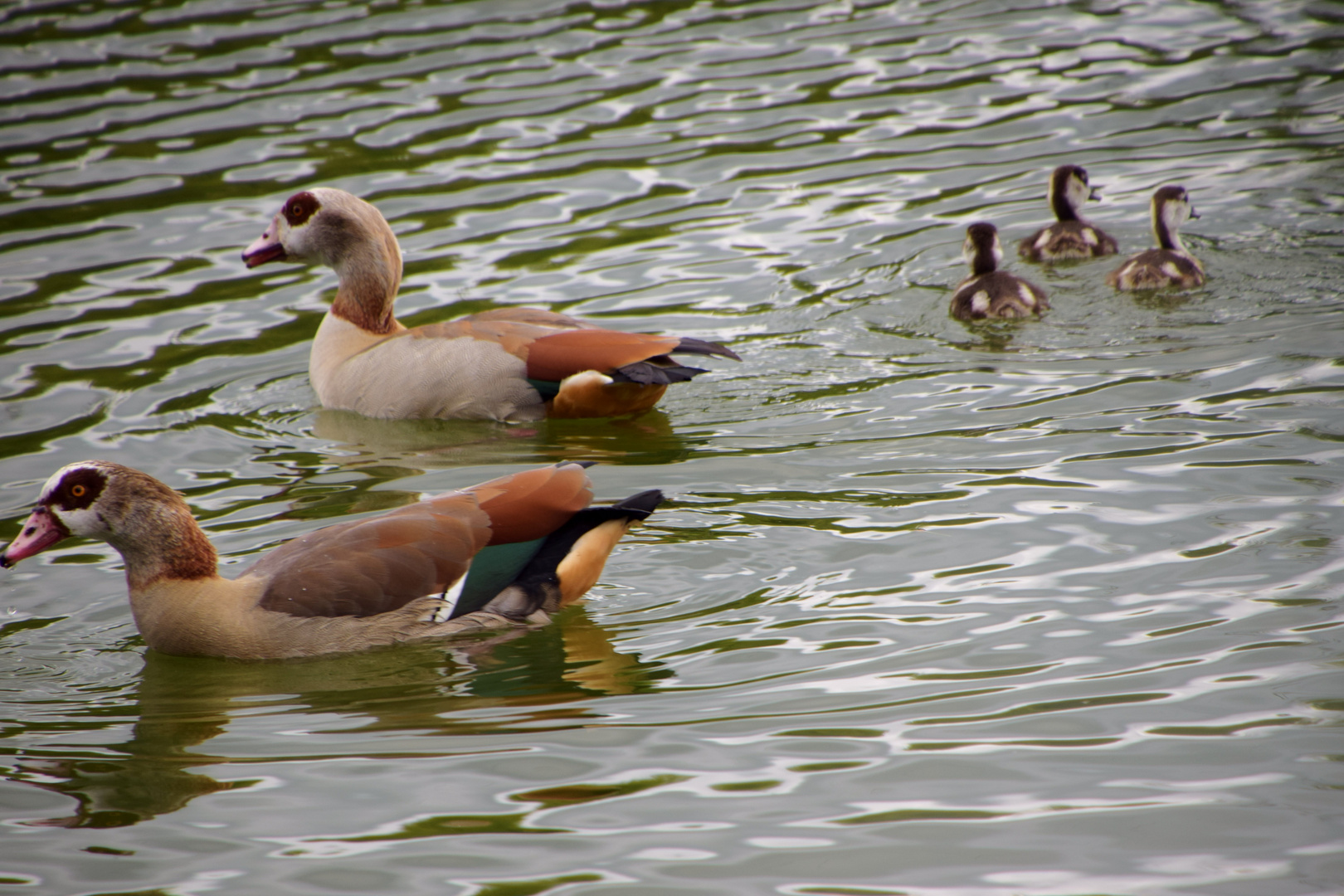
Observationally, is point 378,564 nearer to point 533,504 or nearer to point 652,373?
point 533,504

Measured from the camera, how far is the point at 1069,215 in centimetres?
1004

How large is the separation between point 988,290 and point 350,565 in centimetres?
495

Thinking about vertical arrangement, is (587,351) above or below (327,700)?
above

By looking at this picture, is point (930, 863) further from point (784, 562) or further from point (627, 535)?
point (627, 535)

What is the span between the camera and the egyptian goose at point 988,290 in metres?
8.86

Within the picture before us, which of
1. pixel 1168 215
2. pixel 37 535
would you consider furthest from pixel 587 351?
pixel 1168 215

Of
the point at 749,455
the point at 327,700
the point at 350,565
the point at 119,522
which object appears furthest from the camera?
the point at 749,455

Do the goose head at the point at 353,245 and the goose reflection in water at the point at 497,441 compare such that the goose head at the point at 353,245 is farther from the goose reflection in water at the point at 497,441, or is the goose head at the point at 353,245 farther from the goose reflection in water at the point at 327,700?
the goose reflection in water at the point at 327,700

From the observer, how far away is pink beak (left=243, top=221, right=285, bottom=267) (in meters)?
9.11

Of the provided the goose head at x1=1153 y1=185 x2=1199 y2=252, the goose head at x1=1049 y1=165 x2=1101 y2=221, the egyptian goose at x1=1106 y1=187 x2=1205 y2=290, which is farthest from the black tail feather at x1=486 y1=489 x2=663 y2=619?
the goose head at x1=1049 y1=165 x2=1101 y2=221

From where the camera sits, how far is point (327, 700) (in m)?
5.16

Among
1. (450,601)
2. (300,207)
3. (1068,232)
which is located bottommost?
(450,601)

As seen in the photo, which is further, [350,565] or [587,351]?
[587,351]

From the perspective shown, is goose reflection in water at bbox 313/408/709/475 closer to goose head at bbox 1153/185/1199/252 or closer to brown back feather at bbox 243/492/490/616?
brown back feather at bbox 243/492/490/616
